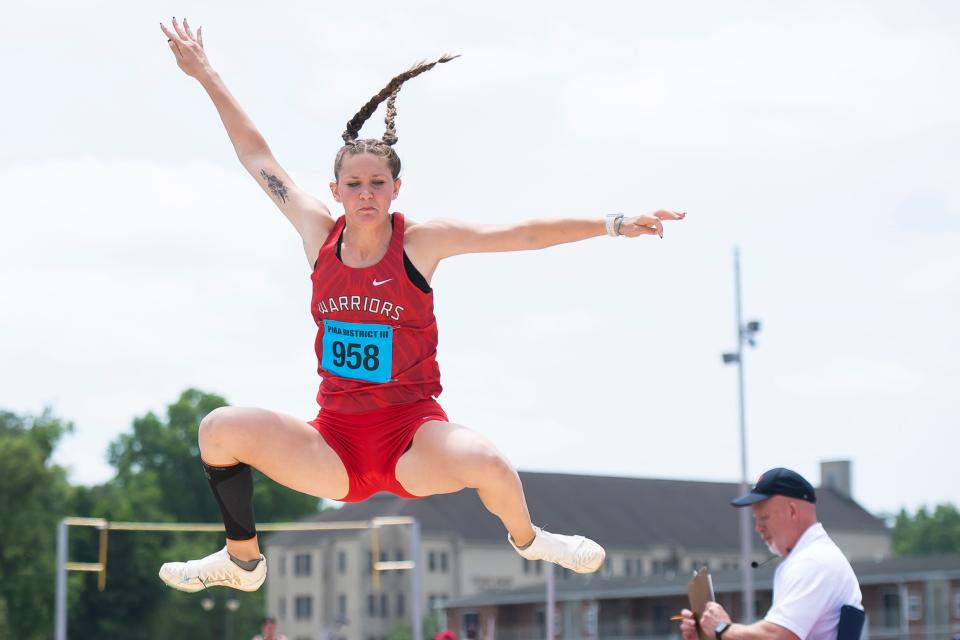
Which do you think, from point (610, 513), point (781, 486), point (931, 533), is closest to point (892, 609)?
point (610, 513)

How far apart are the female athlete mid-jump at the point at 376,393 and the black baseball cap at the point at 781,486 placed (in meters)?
0.74

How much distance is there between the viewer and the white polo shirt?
20.0 ft

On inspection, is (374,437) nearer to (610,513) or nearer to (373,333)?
(373,333)

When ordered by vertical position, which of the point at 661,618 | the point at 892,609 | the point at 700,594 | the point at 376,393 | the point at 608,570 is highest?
the point at 376,393

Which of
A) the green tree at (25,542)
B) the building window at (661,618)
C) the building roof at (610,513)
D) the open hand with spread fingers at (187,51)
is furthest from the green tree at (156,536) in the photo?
the open hand with spread fingers at (187,51)

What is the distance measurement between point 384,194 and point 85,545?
2842 inches

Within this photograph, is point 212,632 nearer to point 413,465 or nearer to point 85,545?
point 85,545

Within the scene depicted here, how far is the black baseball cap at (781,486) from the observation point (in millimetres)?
6355

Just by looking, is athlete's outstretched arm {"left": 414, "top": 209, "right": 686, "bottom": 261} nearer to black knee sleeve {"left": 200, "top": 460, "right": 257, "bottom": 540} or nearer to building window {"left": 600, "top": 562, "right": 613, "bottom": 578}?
black knee sleeve {"left": 200, "top": 460, "right": 257, "bottom": 540}

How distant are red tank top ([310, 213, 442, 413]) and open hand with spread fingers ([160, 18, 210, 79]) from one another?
4.31 ft

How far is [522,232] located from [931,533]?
120m

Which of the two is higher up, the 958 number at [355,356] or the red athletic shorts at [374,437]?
the 958 number at [355,356]

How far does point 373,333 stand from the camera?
6090 mm

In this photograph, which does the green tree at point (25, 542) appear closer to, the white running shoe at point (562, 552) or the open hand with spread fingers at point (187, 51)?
the open hand with spread fingers at point (187, 51)
